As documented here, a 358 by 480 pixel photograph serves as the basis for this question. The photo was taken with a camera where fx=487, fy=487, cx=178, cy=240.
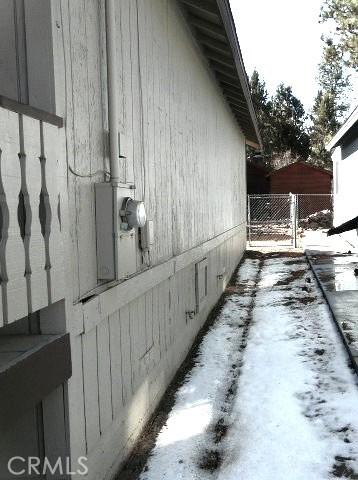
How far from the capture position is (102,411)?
278cm

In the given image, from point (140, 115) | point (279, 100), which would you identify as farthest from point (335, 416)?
point (279, 100)

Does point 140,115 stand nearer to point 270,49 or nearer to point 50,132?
point 50,132

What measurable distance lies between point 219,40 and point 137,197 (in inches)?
138

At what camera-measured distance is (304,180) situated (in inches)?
1159

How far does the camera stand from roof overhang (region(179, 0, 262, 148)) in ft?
16.6

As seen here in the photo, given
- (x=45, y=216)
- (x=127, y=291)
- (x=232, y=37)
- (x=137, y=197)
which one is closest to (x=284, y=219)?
(x=232, y=37)

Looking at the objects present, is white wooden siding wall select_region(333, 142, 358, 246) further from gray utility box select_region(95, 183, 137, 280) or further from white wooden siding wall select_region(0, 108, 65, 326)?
white wooden siding wall select_region(0, 108, 65, 326)

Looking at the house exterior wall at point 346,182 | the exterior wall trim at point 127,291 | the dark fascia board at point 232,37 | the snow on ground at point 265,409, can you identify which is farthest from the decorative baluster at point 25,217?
the house exterior wall at point 346,182

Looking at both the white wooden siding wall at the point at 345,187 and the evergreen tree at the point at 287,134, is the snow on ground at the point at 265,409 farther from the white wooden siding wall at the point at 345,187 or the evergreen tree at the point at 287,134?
the evergreen tree at the point at 287,134

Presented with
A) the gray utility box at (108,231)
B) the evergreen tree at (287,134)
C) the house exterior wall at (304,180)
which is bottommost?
the gray utility box at (108,231)

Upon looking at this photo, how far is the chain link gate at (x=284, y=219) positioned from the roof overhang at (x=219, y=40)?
825 centimetres

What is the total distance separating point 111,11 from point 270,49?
5086 centimetres

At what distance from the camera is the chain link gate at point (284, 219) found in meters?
18.1

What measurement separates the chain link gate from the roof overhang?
27.1 ft
